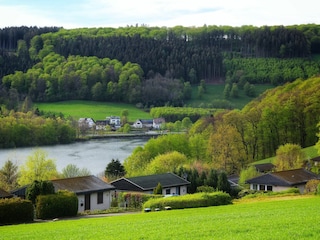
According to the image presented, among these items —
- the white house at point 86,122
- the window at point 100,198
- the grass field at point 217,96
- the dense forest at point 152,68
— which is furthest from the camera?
the dense forest at point 152,68

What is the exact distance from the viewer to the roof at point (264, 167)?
57031 millimetres

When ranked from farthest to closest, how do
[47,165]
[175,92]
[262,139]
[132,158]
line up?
[175,92]
[262,139]
[132,158]
[47,165]

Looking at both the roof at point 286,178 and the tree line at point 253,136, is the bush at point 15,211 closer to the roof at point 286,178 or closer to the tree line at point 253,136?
the roof at point 286,178

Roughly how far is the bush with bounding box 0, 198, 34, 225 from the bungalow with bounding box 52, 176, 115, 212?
822 cm

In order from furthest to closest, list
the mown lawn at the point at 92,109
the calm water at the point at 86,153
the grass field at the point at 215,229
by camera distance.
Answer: the mown lawn at the point at 92,109, the calm water at the point at 86,153, the grass field at the point at 215,229

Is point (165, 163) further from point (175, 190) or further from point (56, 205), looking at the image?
point (56, 205)

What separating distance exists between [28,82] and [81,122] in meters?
42.0

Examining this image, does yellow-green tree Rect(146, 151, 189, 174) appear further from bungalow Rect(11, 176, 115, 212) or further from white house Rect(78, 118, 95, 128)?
A: white house Rect(78, 118, 95, 128)

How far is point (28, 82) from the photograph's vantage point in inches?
6471

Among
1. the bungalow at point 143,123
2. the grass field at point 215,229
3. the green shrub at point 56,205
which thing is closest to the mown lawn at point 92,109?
the bungalow at point 143,123

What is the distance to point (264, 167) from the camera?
57969mm

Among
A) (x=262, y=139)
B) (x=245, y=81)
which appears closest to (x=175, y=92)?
(x=245, y=81)

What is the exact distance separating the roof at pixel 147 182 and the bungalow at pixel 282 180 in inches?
210

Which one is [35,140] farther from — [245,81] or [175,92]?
[245,81]
